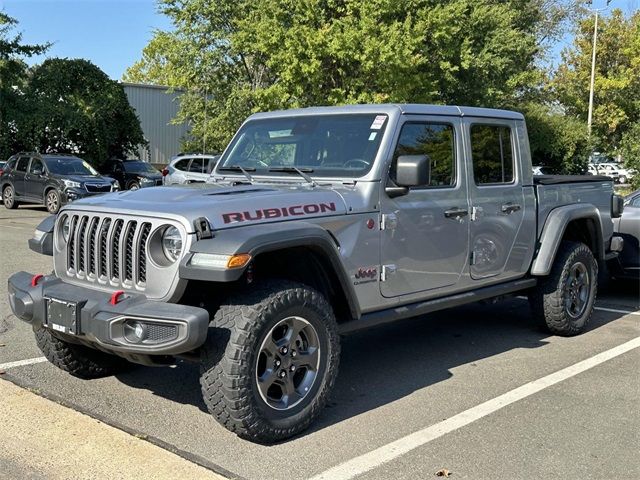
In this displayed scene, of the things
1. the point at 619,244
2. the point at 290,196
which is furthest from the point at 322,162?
the point at 619,244

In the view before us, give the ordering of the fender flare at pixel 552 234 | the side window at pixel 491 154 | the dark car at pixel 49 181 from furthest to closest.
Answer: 1. the dark car at pixel 49 181
2. the fender flare at pixel 552 234
3. the side window at pixel 491 154

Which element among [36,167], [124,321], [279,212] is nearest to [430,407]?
[279,212]

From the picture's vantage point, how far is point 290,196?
166 inches

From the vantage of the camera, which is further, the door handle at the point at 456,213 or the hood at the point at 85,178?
the hood at the point at 85,178

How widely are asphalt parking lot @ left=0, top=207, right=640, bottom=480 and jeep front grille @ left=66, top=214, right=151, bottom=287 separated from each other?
2.94ft

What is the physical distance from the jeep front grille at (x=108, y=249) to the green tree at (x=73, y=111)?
78.0 feet

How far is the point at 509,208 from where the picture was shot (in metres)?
5.73

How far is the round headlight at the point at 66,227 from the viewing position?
4.38 m

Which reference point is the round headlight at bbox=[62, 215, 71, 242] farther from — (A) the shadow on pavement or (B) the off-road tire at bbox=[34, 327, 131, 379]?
(A) the shadow on pavement

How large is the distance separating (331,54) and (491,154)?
1679 cm

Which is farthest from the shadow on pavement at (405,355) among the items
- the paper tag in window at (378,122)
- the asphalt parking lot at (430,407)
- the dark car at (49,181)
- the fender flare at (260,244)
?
the dark car at (49,181)

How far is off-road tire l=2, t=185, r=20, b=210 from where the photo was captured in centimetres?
2007

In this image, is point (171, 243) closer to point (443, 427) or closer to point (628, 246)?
point (443, 427)

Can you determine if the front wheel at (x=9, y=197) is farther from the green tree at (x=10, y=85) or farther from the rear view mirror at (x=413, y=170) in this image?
the rear view mirror at (x=413, y=170)
